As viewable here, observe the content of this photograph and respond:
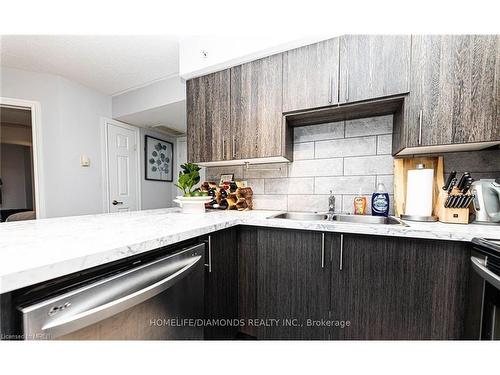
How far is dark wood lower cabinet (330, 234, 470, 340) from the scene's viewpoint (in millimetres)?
893

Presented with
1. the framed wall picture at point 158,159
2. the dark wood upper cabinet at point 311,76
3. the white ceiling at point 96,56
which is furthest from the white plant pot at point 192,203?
the framed wall picture at point 158,159

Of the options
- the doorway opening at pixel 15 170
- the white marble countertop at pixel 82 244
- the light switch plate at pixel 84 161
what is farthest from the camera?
the doorway opening at pixel 15 170

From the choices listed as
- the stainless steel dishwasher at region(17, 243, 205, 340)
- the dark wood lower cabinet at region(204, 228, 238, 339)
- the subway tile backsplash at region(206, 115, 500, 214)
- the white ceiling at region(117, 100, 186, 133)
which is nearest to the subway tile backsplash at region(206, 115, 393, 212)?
the subway tile backsplash at region(206, 115, 500, 214)

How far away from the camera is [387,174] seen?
1.47m

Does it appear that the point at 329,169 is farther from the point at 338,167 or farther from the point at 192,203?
the point at 192,203

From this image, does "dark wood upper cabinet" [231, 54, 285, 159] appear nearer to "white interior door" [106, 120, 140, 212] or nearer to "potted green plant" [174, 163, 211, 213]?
"potted green plant" [174, 163, 211, 213]

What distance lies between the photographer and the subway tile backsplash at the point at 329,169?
1501 mm

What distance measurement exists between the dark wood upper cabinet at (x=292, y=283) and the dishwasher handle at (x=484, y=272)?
0.58 meters

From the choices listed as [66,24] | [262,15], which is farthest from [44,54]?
[262,15]

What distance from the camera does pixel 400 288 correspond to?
0.97 m

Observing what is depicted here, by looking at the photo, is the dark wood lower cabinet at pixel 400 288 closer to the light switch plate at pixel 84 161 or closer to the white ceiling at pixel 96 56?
the white ceiling at pixel 96 56

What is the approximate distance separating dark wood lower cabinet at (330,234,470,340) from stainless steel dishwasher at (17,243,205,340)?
754 mm

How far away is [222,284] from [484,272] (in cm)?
115
